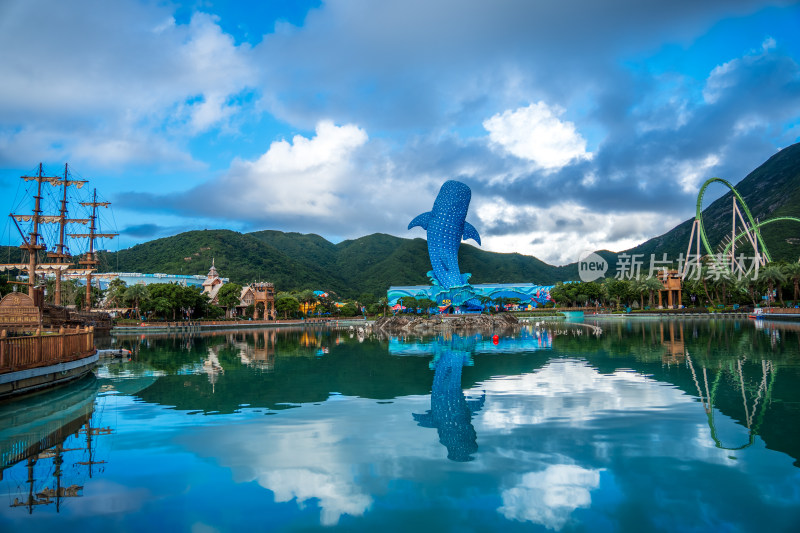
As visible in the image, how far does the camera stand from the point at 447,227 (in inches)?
3196

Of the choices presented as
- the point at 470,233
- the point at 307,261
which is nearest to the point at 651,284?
the point at 470,233

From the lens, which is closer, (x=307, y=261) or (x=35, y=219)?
(x=35, y=219)

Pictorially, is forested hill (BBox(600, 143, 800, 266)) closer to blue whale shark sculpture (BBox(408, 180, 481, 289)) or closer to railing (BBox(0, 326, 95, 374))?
blue whale shark sculpture (BBox(408, 180, 481, 289))

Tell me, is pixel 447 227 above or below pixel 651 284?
above

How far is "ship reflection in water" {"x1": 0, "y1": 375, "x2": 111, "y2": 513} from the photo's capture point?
6.89 meters

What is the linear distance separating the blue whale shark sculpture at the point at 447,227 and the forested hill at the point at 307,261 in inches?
2032

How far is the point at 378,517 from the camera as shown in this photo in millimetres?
5879

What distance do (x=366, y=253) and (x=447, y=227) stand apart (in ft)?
350

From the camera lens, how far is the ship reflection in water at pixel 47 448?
6.89 metres

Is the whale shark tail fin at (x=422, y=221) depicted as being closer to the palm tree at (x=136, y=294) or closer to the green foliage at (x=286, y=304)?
the green foliage at (x=286, y=304)

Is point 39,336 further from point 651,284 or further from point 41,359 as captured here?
point 651,284

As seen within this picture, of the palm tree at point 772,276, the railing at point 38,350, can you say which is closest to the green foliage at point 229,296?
the railing at point 38,350

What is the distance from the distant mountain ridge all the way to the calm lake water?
84523mm

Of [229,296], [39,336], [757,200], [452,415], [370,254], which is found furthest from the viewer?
[370,254]
